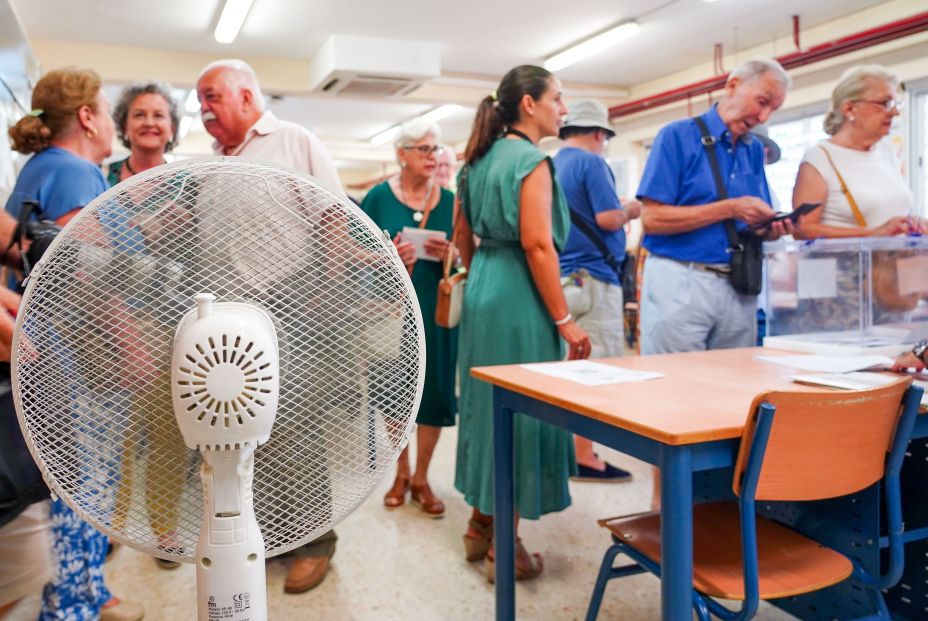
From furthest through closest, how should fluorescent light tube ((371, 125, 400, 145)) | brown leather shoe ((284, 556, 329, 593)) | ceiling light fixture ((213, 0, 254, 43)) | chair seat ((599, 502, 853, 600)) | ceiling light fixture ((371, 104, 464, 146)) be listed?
fluorescent light tube ((371, 125, 400, 145)) → ceiling light fixture ((371, 104, 464, 146)) → ceiling light fixture ((213, 0, 254, 43)) → brown leather shoe ((284, 556, 329, 593)) → chair seat ((599, 502, 853, 600))

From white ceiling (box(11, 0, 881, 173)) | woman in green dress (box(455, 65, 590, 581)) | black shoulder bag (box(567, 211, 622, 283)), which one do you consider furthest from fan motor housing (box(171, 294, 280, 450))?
white ceiling (box(11, 0, 881, 173))

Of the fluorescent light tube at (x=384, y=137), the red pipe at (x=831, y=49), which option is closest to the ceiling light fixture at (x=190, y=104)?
the fluorescent light tube at (x=384, y=137)

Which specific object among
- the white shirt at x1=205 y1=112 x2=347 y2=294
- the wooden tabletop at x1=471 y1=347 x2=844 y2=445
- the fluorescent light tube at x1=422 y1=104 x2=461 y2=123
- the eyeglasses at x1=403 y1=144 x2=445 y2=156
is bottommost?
the wooden tabletop at x1=471 y1=347 x2=844 y2=445

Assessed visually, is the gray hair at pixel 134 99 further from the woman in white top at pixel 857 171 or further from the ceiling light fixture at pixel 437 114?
the ceiling light fixture at pixel 437 114

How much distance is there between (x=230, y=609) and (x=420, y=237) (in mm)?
2043

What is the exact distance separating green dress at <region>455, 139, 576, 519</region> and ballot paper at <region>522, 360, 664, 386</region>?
0.78ft

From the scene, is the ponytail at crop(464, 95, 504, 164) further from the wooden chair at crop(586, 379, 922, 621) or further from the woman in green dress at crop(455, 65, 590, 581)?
the wooden chair at crop(586, 379, 922, 621)

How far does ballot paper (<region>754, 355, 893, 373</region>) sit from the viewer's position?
1.64 metres

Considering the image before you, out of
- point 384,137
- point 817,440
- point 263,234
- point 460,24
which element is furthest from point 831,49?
point 384,137

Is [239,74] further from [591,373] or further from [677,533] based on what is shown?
[677,533]

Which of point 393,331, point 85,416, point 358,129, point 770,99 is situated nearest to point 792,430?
point 393,331

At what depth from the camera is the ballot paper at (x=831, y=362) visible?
1.64 meters

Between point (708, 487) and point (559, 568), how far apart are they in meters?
0.52

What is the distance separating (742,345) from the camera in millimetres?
2350
